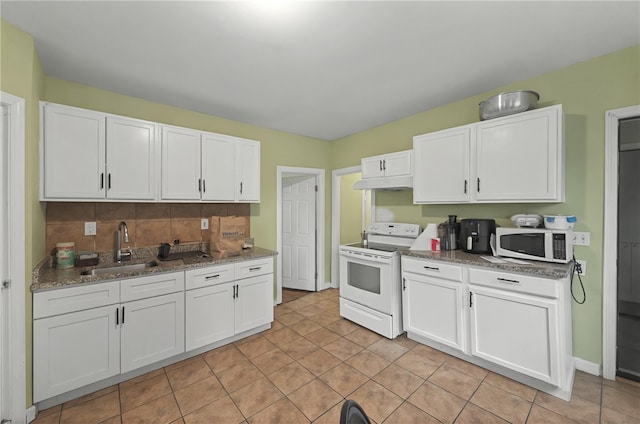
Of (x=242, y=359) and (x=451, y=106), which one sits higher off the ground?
(x=451, y=106)

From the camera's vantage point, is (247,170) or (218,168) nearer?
(218,168)

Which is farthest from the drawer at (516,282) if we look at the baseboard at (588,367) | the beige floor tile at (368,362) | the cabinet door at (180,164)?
the cabinet door at (180,164)

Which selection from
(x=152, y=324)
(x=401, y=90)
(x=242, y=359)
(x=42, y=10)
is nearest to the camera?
(x=42, y=10)

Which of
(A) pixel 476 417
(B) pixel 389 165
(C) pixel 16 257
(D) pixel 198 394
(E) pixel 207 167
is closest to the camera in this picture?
(C) pixel 16 257

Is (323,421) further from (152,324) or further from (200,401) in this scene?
(152,324)

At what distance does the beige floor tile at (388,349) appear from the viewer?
2.42 m

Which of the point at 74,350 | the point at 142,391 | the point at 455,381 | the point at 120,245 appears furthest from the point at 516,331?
the point at 120,245

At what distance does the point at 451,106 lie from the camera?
2914 millimetres

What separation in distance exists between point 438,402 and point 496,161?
1.98 metres

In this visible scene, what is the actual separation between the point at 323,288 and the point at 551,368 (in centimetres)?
300

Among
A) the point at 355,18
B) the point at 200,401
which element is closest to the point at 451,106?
the point at 355,18

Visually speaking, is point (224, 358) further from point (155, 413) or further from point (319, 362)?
point (319, 362)

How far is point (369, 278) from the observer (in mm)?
2912

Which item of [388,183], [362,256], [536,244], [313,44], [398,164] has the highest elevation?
[313,44]
